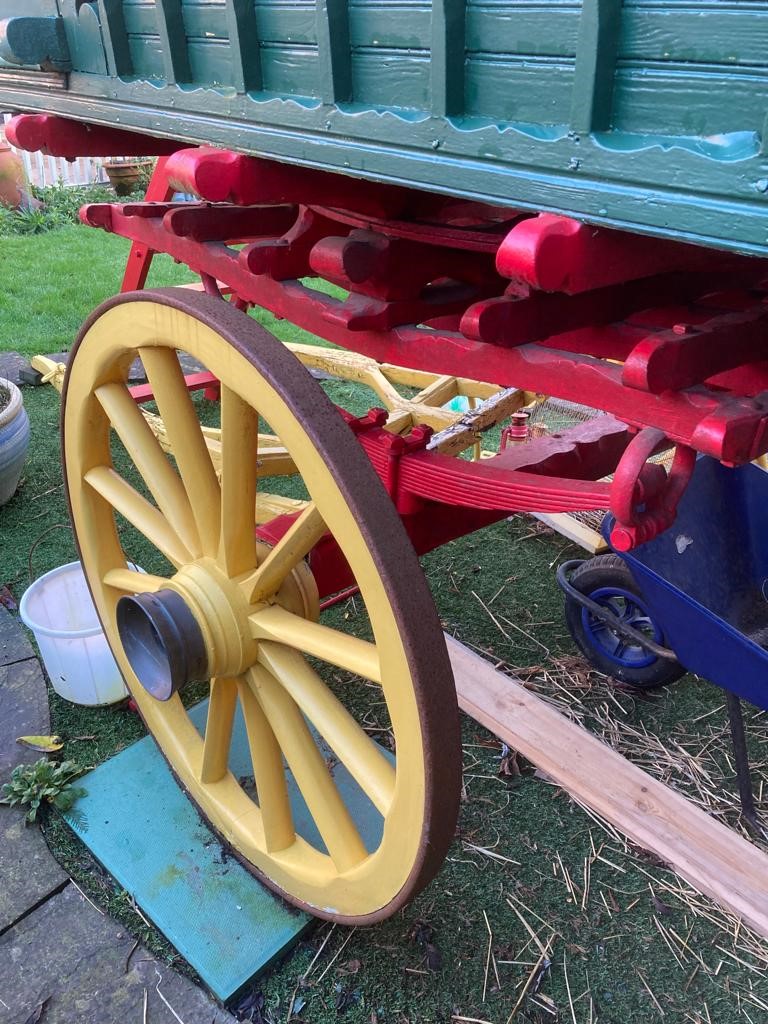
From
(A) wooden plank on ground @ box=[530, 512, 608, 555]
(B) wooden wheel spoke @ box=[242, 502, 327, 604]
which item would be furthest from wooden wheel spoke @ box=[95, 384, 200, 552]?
(A) wooden plank on ground @ box=[530, 512, 608, 555]

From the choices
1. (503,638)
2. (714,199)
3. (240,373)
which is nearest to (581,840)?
(503,638)

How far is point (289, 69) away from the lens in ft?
4.18

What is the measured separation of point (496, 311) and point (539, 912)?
142 cm

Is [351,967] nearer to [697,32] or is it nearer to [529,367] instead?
[529,367]

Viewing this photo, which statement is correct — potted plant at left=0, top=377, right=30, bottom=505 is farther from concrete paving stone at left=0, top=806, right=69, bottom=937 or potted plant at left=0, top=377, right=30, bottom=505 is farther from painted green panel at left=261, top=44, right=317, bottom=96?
painted green panel at left=261, top=44, right=317, bottom=96

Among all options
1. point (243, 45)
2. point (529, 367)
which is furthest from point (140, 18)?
point (529, 367)

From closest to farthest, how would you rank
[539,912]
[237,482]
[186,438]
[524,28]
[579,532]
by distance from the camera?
1. [524,28]
2. [237,482]
3. [186,438]
4. [539,912]
5. [579,532]

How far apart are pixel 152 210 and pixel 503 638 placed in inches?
68.3

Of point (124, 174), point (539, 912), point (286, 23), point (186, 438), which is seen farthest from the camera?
point (124, 174)

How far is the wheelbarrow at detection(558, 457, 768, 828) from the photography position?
5.81ft

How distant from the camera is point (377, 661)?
1.30 meters

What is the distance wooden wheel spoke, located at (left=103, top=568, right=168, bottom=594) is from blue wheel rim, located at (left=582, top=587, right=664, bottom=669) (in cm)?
133

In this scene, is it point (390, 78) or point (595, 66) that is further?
point (390, 78)

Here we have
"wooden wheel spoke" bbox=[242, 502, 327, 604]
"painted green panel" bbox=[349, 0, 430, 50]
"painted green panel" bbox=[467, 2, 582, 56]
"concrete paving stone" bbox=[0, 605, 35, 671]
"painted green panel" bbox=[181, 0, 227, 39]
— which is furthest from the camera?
"concrete paving stone" bbox=[0, 605, 35, 671]
